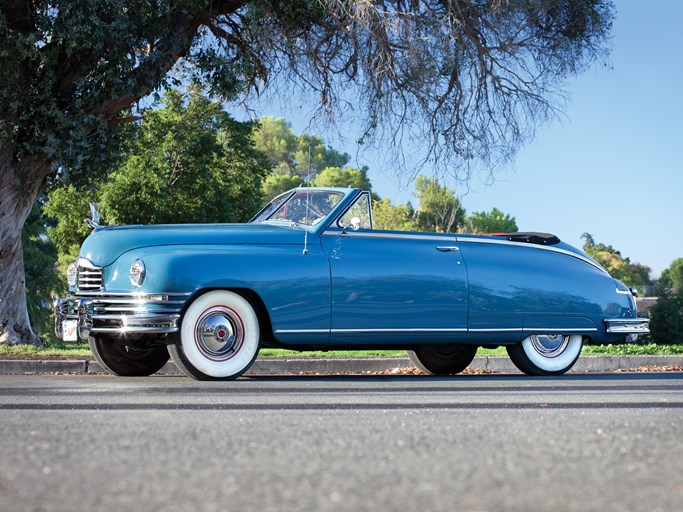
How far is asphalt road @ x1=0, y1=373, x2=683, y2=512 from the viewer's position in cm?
385

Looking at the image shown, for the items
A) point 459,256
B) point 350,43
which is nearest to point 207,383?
point 459,256

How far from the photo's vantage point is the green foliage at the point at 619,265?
123094 millimetres

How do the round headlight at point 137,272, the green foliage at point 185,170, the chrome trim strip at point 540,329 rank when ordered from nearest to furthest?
1. the round headlight at point 137,272
2. the chrome trim strip at point 540,329
3. the green foliage at point 185,170

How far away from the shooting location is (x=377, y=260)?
35.5 ft

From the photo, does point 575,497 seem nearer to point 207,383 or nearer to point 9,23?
point 207,383

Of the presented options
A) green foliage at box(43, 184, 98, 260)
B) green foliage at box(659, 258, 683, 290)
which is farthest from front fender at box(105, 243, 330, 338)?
green foliage at box(659, 258, 683, 290)

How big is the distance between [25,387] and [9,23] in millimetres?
9783

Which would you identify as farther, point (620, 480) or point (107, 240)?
point (107, 240)

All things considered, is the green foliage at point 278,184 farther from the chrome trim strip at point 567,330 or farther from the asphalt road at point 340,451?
the asphalt road at point 340,451

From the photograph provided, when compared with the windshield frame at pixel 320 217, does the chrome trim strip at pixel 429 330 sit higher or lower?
lower

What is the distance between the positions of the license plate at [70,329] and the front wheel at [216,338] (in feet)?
3.26

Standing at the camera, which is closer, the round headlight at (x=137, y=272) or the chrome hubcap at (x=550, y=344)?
the round headlight at (x=137, y=272)

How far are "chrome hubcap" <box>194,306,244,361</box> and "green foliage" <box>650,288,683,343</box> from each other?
87.4 feet

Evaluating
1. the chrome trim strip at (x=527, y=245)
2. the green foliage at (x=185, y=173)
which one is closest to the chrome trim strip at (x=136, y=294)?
the chrome trim strip at (x=527, y=245)
